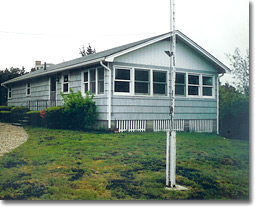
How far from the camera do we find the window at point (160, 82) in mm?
6884

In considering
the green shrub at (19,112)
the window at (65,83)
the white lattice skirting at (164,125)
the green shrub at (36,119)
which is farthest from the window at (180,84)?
the green shrub at (19,112)

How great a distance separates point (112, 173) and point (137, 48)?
3769mm

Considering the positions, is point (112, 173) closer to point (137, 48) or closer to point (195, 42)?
point (195, 42)

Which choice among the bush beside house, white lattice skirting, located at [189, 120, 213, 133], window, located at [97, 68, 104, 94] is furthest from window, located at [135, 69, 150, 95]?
white lattice skirting, located at [189, 120, 213, 133]

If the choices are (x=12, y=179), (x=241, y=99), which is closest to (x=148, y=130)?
(x=241, y=99)

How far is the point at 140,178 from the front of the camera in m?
4.26

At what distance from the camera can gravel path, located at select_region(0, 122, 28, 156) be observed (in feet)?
15.7

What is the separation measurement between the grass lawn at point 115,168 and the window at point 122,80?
2467 mm

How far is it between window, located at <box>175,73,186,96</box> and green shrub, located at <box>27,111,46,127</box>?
2982 millimetres

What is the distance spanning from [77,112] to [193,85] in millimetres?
2691

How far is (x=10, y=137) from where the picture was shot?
490cm

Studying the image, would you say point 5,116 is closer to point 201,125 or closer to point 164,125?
point 164,125

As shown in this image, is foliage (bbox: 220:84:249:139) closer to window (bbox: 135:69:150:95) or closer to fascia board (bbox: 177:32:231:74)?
fascia board (bbox: 177:32:231:74)

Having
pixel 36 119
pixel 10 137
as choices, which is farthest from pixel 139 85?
pixel 10 137
